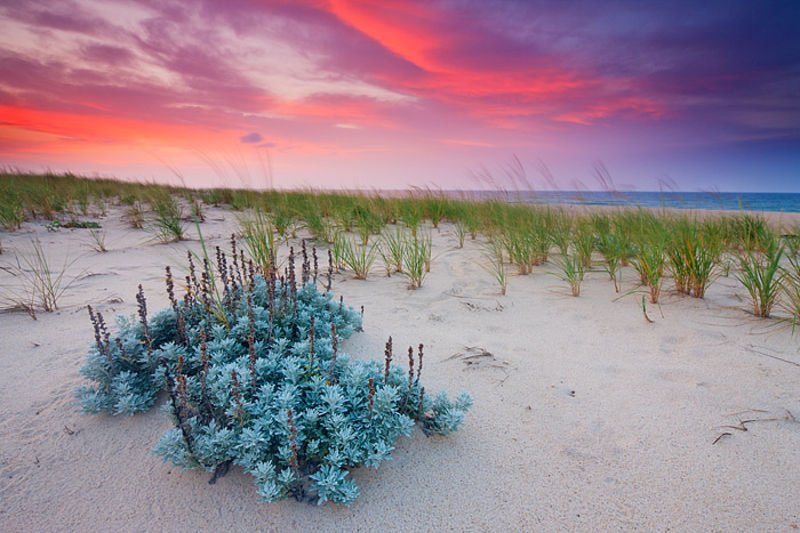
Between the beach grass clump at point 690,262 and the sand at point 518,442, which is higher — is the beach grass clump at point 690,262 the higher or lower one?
the higher one

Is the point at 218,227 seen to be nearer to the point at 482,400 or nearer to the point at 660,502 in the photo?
the point at 482,400

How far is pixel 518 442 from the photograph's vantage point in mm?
1875

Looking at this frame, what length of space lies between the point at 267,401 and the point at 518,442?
4.09ft

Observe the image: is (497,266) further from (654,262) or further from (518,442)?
(518,442)

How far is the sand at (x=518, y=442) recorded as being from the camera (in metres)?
1.48

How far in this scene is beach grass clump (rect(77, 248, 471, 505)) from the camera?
1.50 metres

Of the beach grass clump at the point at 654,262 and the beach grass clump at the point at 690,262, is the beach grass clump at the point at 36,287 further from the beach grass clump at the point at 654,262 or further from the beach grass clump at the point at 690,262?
the beach grass clump at the point at 690,262

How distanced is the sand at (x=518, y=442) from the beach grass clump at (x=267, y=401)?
134mm

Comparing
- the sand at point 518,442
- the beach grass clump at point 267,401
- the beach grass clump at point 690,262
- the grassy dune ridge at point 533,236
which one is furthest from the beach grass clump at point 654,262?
the beach grass clump at point 267,401

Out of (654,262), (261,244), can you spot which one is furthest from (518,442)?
(261,244)

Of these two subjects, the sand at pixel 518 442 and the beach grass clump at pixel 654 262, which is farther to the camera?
the beach grass clump at pixel 654 262

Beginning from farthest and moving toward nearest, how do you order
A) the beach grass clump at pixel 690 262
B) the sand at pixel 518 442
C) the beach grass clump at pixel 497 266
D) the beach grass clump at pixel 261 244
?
the beach grass clump at pixel 497 266 < the beach grass clump at pixel 690 262 < the beach grass clump at pixel 261 244 < the sand at pixel 518 442

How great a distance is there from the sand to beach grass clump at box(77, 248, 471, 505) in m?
0.13

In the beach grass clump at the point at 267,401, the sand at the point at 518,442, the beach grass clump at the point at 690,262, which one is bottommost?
the sand at the point at 518,442
